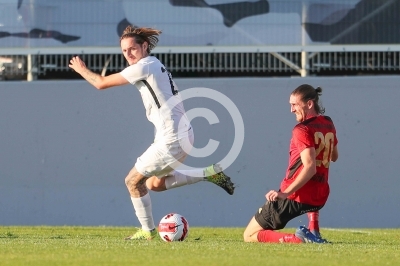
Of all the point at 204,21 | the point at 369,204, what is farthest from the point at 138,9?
the point at 369,204

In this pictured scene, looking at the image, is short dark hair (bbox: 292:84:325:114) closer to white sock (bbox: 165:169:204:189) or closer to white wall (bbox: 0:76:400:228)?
white sock (bbox: 165:169:204:189)

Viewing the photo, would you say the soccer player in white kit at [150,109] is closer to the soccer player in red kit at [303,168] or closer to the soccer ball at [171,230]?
the soccer ball at [171,230]

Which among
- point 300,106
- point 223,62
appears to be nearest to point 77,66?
point 300,106

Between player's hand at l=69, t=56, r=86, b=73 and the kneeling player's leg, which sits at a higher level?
player's hand at l=69, t=56, r=86, b=73

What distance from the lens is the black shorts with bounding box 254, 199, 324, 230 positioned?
28.2 feet

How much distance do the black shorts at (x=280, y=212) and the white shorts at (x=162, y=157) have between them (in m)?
0.97

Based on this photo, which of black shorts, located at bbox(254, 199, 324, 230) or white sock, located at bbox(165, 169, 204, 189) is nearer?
black shorts, located at bbox(254, 199, 324, 230)

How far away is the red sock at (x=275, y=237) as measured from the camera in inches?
331

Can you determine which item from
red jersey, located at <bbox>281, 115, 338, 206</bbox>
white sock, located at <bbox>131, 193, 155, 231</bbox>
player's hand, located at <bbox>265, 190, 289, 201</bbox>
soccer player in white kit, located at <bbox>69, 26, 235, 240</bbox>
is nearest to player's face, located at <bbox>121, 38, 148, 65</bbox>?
soccer player in white kit, located at <bbox>69, 26, 235, 240</bbox>

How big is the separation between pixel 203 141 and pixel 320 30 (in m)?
2.73

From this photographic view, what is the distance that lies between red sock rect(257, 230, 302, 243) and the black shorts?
89 mm

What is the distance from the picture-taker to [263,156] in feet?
47.9

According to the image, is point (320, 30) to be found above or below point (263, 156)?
above

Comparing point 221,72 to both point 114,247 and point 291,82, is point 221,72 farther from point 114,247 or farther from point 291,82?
point 114,247
